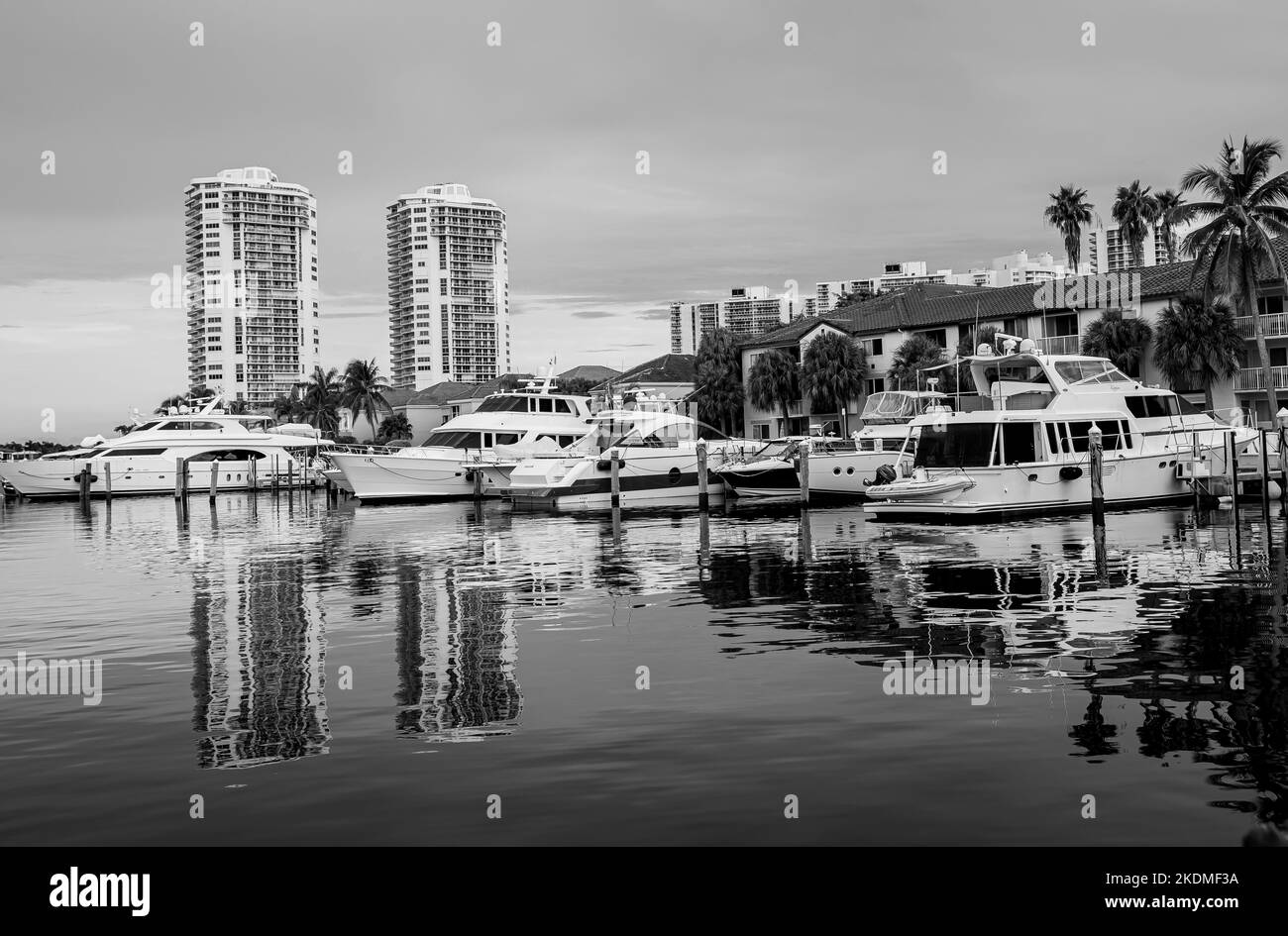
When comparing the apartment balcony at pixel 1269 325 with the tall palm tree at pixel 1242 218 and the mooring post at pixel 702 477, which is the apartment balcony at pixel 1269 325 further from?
the mooring post at pixel 702 477

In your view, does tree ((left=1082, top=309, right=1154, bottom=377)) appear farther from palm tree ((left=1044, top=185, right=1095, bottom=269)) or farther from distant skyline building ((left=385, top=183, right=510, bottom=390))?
distant skyline building ((left=385, top=183, right=510, bottom=390))

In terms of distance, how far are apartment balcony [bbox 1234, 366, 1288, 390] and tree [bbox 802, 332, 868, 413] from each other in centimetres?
2066

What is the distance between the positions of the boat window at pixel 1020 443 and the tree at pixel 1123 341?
2853 centimetres

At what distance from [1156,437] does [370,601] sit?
78.8 ft

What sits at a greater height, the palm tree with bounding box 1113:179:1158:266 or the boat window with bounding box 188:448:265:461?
the palm tree with bounding box 1113:179:1158:266

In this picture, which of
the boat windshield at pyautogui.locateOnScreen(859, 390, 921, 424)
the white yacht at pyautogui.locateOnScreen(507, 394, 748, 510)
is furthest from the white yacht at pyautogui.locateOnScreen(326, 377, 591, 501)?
the boat windshield at pyautogui.locateOnScreen(859, 390, 921, 424)

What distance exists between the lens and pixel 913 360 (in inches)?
2594

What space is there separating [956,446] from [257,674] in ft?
72.1

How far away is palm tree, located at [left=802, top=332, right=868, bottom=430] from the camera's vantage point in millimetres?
69188

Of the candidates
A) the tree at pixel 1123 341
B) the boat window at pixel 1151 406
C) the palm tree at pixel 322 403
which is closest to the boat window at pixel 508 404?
the boat window at pixel 1151 406

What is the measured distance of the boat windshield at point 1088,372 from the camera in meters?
32.3
